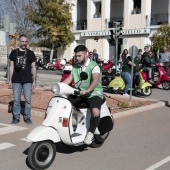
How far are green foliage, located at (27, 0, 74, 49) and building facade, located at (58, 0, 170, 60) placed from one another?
2768 mm

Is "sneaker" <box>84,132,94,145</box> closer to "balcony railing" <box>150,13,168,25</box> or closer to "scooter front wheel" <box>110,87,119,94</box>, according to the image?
"scooter front wheel" <box>110,87,119,94</box>

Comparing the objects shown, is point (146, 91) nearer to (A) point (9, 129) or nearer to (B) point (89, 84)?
(A) point (9, 129)

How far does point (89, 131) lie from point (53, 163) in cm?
75

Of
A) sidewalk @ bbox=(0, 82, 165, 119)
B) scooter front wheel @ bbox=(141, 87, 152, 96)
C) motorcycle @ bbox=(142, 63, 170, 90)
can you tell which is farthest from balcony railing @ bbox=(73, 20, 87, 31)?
sidewalk @ bbox=(0, 82, 165, 119)

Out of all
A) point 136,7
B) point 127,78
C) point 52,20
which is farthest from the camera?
point 52,20

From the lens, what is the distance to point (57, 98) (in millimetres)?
5113

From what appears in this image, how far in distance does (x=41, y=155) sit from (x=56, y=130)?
413mm

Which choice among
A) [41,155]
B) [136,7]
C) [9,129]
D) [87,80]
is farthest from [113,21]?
[41,155]

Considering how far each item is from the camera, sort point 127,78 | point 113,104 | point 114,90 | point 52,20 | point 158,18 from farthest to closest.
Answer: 1. point 52,20
2. point 158,18
3. point 114,90
4. point 127,78
5. point 113,104

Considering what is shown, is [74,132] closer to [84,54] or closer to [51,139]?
[51,139]

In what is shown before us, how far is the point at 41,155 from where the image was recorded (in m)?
4.86

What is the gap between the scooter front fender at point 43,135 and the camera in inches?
186

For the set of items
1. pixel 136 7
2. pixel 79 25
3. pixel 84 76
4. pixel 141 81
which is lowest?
pixel 141 81

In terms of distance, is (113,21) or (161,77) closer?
(161,77)
